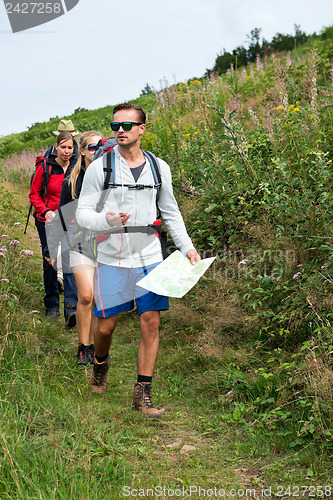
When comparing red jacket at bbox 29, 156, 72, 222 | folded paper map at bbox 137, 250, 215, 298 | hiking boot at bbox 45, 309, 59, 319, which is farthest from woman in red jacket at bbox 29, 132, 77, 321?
folded paper map at bbox 137, 250, 215, 298

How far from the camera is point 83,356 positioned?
5340 mm

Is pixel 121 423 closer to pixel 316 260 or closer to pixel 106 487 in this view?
pixel 106 487

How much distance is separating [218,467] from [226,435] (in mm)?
437

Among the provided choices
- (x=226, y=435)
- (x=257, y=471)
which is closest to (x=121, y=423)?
(x=226, y=435)

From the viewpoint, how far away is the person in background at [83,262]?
532cm

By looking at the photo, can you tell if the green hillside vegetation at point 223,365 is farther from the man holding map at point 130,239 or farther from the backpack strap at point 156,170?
the backpack strap at point 156,170

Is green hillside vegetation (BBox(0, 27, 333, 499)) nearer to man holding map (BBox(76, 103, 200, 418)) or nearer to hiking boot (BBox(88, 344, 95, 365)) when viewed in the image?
hiking boot (BBox(88, 344, 95, 365))

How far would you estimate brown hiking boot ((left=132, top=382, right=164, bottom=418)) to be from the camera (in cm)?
407

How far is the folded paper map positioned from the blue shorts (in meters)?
0.19

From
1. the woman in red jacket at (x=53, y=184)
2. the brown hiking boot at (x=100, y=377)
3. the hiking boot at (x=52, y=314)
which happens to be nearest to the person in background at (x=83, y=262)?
the brown hiking boot at (x=100, y=377)

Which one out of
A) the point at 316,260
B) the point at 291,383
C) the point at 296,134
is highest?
the point at 296,134

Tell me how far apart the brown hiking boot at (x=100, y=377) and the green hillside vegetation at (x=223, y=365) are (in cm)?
14

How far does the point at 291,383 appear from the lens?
3.82 metres

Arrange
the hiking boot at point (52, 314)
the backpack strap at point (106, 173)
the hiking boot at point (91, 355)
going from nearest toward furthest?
the backpack strap at point (106, 173), the hiking boot at point (91, 355), the hiking boot at point (52, 314)
